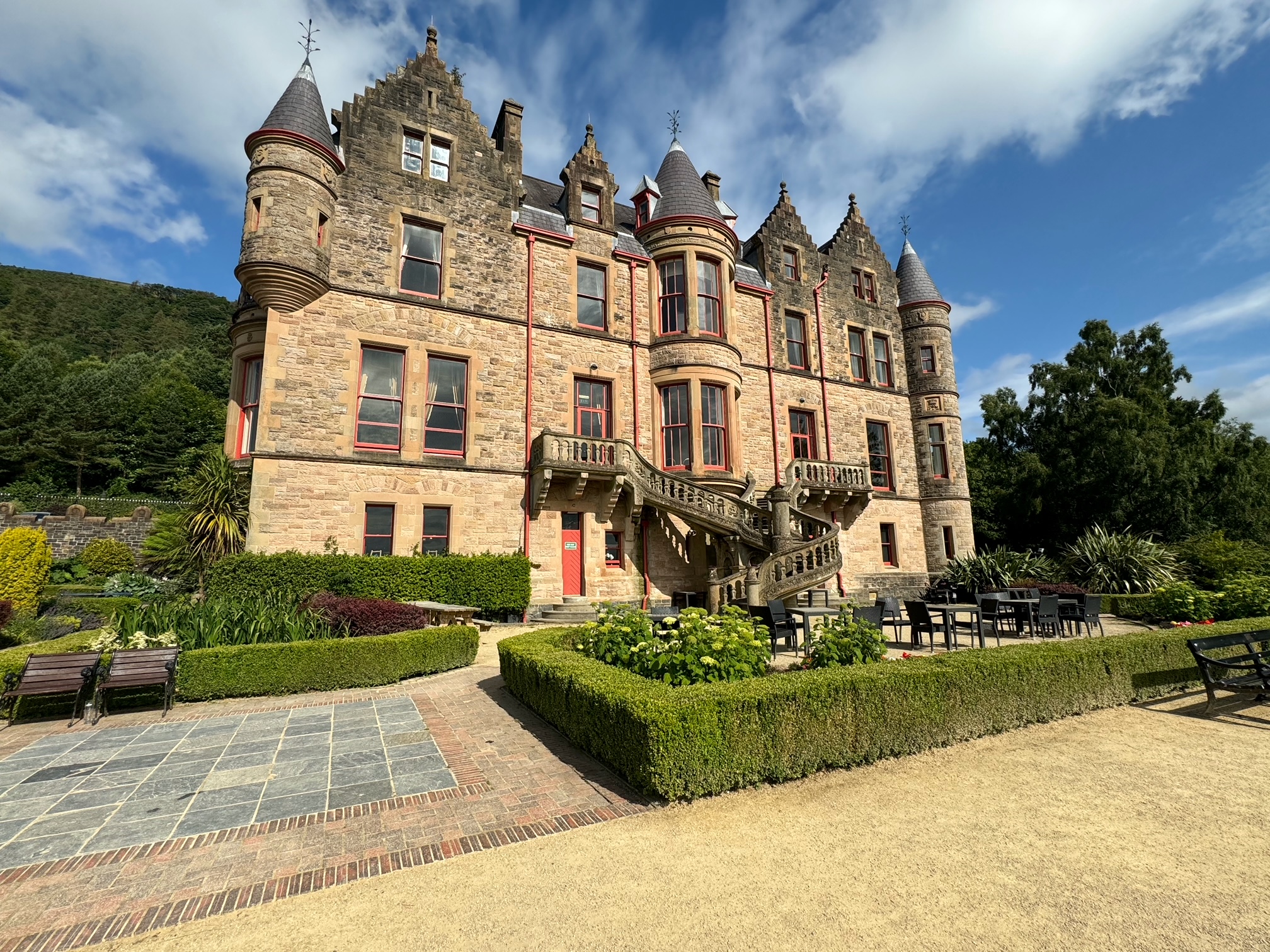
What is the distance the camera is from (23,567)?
1478 centimetres

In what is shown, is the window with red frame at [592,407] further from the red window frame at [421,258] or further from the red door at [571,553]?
the red window frame at [421,258]

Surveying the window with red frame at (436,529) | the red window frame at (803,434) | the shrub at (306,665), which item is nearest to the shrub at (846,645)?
the shrub at (306,665)

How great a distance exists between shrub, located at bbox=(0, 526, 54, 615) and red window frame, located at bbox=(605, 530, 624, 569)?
14940mm

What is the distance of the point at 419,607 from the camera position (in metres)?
12.5

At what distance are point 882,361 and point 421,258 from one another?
19.5 m

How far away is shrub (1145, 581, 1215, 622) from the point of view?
41.5 ft

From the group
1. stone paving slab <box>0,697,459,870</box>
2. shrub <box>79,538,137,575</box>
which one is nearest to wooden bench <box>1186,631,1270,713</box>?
stone paving slab <box>0,697,459,870</box>

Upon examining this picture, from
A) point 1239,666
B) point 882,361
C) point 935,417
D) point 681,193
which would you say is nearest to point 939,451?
point 935,417

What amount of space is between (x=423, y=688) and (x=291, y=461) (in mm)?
8330

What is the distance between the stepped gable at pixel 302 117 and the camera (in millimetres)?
15000

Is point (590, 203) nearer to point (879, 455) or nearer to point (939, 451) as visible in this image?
point (879, 455)

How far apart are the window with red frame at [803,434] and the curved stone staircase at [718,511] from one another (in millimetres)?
4857

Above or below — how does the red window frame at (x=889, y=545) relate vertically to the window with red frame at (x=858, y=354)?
below

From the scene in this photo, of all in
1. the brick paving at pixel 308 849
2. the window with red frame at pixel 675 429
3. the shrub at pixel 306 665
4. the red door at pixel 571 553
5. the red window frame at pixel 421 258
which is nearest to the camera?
the brick paving at pixel 308 849
